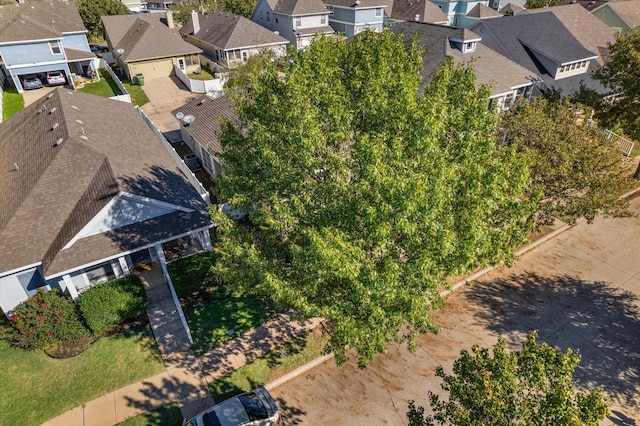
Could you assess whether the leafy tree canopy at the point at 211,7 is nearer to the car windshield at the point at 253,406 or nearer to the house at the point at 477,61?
the house at the point at 477,61

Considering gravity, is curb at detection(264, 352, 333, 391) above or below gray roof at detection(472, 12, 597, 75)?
below

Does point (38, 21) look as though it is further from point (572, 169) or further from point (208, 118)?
point (572, 169)

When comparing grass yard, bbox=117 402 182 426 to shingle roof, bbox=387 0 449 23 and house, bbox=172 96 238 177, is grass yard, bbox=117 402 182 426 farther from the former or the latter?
shingle roof, bbox=387 0 449 23

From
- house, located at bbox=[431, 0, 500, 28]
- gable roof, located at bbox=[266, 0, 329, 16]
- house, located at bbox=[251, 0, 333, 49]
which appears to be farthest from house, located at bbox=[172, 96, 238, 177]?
house, located at bbox=[431, 0, 500, 28]

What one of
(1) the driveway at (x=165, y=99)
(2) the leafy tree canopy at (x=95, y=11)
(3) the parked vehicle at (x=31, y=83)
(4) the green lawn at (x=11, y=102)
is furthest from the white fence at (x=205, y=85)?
(2) the leafy tree canopy at (x=95, y=11)

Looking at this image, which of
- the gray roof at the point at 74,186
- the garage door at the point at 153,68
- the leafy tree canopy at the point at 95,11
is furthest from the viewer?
the leafy tree canopy at the point at 95,11

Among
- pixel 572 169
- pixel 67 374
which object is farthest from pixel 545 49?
pixel 67 374

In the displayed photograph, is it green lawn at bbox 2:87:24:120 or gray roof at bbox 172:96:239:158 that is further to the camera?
green lawn at bbox 2:87:24:120
